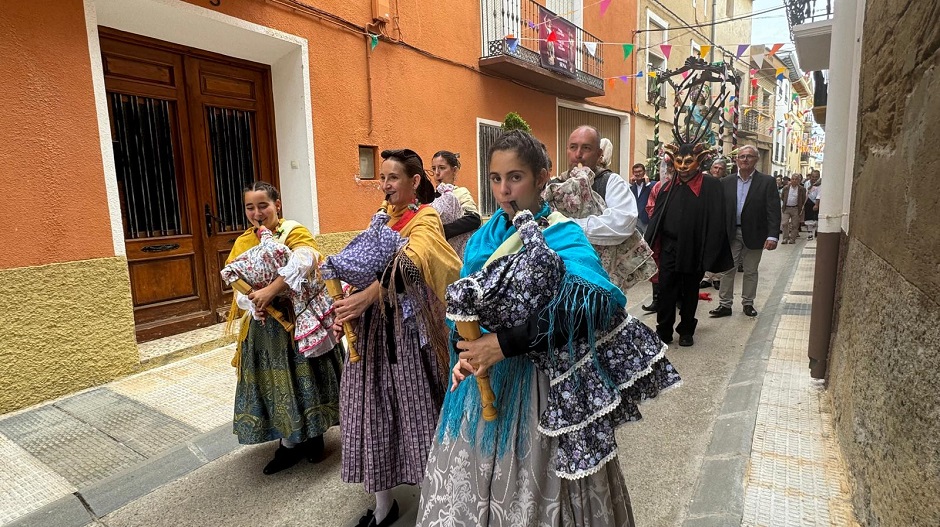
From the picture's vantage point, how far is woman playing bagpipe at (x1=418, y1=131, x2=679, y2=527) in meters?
1.46

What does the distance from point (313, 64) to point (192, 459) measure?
15.0ft

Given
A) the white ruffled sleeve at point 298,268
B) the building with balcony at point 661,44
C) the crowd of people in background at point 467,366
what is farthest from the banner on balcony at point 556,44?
the white ruffled sleeve at point 298,268

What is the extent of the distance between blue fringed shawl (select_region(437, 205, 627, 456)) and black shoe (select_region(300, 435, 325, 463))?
1.62 metres

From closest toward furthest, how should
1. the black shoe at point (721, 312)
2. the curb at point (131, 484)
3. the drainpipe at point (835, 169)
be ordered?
the curb at point (131, 484) < the drainpipe at point (835, 169) < the black shoe at point (721, 312)

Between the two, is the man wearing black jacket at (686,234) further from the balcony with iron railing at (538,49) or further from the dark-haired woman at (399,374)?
the balcony with iron railing at (538,49)

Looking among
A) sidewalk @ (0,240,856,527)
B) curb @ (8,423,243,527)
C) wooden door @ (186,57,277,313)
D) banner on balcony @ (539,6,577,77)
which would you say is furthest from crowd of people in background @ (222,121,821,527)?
banner on balcony @ (539,6,577,77)

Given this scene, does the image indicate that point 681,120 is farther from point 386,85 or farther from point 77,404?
point 77,404

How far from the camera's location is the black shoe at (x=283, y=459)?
3.00 metres

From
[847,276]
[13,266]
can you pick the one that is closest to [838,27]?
[847,276]

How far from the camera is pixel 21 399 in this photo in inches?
152

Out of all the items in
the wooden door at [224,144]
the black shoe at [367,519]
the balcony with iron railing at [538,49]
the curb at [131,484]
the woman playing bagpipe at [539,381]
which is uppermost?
the balcony with iron railing at [538,49]

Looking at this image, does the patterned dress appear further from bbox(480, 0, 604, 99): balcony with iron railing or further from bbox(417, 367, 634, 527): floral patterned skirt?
bbox(480, 0, 604, 99): balcony with iron railing

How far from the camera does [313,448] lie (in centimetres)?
311

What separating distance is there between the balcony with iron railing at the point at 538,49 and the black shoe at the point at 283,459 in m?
7.50
